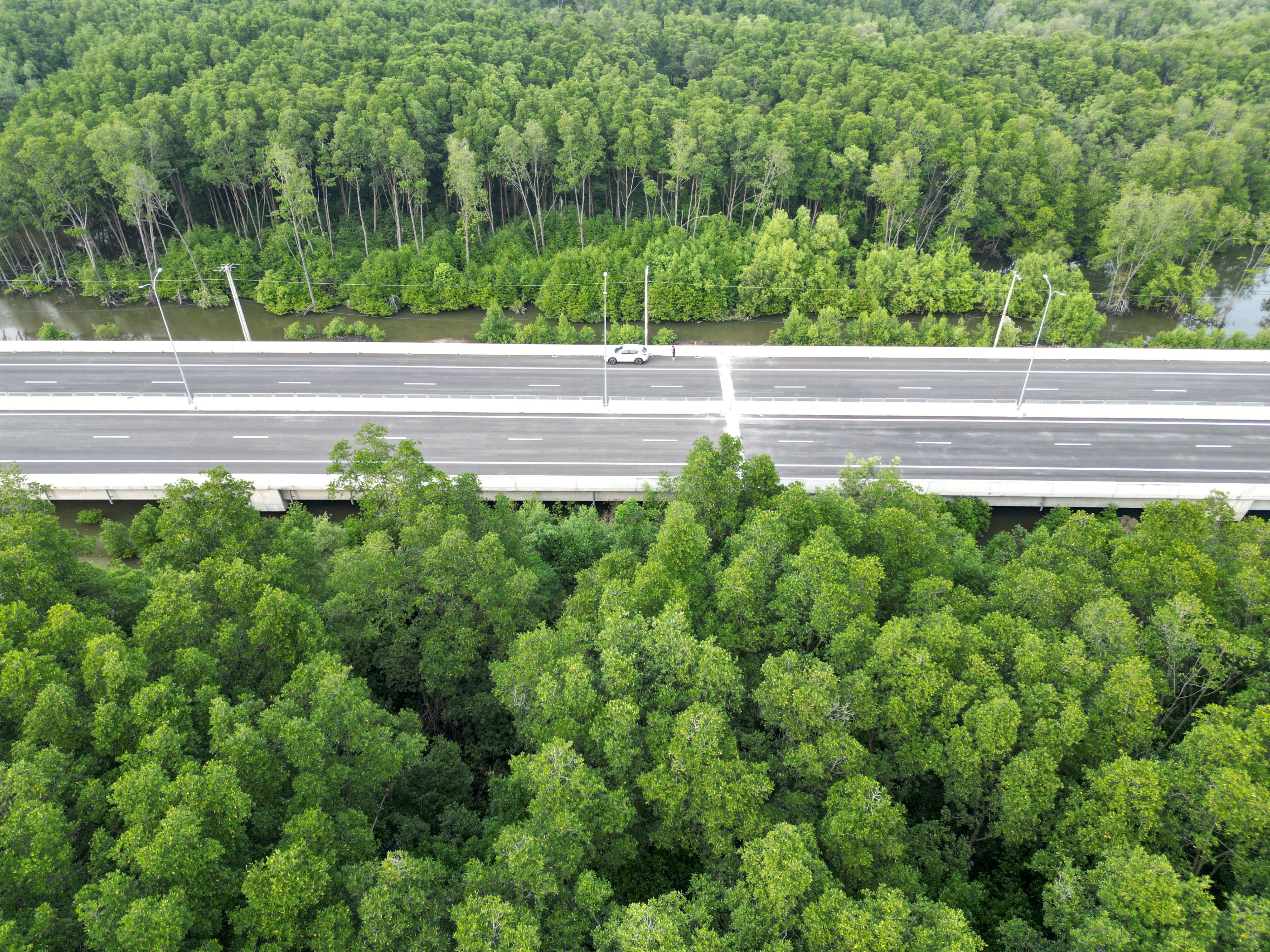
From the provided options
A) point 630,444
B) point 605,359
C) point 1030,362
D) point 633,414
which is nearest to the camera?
point 630,444

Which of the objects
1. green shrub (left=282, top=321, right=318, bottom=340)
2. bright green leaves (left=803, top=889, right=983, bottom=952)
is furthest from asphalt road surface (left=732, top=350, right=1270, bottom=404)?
bright green leaves (left=803, top=889, right=983, bottom=952)

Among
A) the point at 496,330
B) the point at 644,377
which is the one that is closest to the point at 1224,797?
the point at 644,377

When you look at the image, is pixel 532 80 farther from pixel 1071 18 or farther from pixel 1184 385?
pixel 1071 18

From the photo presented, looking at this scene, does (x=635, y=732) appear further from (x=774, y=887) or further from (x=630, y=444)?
(x=630, y=444)

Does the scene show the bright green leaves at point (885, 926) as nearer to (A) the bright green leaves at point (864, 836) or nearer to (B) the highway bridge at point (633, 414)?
(A) the bright green leaves at point (864, 836)

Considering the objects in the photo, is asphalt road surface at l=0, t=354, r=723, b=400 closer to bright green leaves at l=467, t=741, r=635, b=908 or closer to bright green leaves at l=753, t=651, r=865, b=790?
bright green leaves at l=753, t=651, r=865, b=790

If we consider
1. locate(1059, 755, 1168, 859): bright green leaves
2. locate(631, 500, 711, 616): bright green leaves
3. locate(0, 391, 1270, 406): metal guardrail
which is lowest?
locate(0, 391, 1270, 406): metal guardrail

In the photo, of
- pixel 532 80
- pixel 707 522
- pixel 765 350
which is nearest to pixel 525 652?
pixel 707 522
